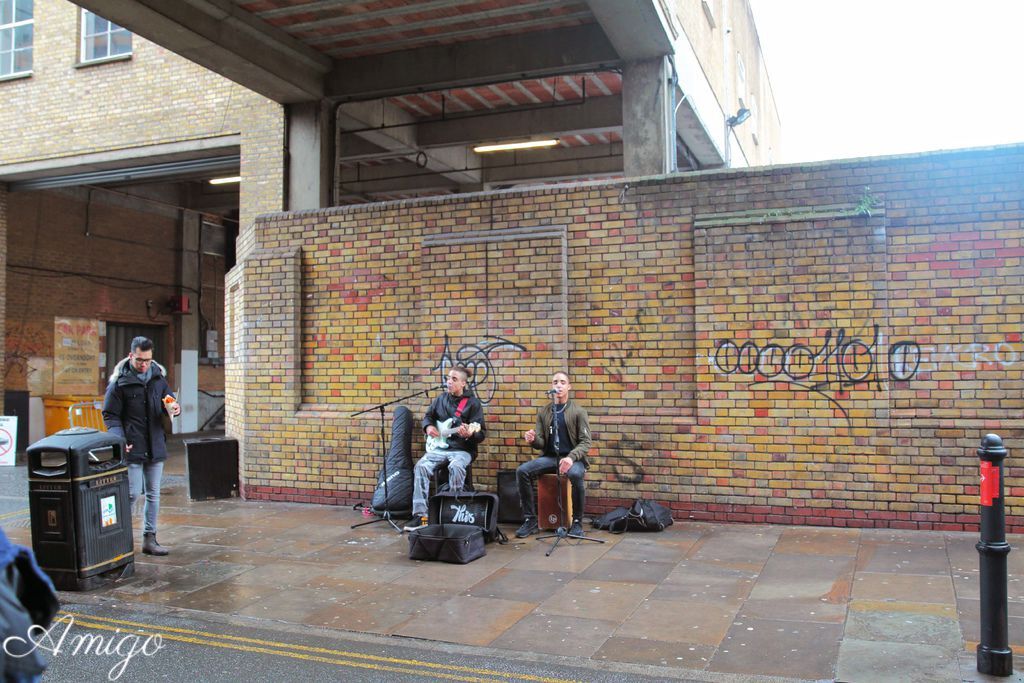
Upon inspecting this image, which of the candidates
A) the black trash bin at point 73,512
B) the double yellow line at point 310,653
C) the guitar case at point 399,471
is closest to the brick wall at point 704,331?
the guitar case at point 399,471

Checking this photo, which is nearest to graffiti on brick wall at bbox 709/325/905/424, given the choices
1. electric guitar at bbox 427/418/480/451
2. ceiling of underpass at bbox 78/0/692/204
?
electric guitar at bbox 427/418/480/451

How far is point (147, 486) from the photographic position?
24.9 feet

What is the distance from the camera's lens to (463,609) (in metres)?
5.92

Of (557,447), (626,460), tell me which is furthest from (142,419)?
(626,460)

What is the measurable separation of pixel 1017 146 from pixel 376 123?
9.82m

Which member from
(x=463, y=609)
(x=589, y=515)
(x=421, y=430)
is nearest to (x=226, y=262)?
(x=421, y=430)

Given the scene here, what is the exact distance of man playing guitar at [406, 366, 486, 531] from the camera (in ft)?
27.8

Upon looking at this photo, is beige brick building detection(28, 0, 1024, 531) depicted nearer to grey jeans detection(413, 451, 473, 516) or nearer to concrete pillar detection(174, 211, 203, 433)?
grey jeans detection(413, 451, 473, 516)

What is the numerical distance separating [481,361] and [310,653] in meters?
4.83

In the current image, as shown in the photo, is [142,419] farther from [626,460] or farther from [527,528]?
[626,460]

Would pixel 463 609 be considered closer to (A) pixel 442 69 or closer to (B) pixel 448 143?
(A) pixel 442 69

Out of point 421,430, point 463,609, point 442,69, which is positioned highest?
point 442,69

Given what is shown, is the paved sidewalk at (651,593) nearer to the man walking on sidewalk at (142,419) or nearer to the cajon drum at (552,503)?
the cajon drum at (552,503)

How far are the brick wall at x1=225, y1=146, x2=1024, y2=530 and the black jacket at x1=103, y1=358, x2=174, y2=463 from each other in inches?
112
